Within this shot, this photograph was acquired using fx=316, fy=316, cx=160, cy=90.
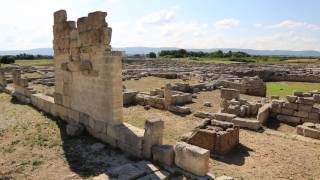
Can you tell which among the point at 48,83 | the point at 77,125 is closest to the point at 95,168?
the point at 77,125

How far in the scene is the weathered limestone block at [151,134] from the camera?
374 inches

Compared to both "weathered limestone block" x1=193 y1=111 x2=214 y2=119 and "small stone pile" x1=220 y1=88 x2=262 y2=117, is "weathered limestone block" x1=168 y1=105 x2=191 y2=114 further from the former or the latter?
"small stone pile" x1=220 y1=88 x2=262 y2=117

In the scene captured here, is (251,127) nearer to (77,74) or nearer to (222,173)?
(222,173)

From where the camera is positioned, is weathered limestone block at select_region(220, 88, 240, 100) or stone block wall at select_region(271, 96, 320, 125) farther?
weathered limestone block at select_region(220, 88, 240, 100)

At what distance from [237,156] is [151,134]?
11.1 feet

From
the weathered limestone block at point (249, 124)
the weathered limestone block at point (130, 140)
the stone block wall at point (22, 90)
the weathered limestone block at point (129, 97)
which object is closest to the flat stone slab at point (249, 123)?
the weathered limestone block at point (249, 124)

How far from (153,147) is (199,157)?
1.67m

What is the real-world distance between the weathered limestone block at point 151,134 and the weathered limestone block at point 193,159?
0.85 m

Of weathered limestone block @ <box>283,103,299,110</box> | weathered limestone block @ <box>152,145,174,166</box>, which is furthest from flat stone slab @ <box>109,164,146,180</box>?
weathered limestone block @ <box>283,103,299,110</box>

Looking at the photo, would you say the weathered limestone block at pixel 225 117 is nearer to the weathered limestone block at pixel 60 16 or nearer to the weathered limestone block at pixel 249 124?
the weathered limestone block at pixel 249 124

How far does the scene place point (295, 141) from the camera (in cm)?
1271

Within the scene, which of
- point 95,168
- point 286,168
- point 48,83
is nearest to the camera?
point 95,168

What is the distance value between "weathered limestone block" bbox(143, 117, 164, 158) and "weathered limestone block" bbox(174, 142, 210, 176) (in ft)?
2.80

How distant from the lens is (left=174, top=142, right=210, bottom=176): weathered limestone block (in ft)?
27.7
